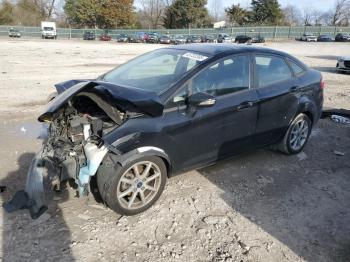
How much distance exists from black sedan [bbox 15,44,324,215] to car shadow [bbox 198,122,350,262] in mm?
405

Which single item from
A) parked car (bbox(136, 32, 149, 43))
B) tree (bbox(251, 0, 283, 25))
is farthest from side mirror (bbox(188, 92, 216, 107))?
tree (bbox(251, 0, 283, 25))

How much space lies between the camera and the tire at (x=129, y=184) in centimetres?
358

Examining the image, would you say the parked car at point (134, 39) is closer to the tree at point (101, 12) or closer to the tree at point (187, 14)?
the tree at point (101, 12)

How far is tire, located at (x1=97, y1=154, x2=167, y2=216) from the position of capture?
358cm

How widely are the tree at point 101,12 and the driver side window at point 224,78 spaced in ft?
219

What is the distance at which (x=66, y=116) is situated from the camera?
3.74 metres

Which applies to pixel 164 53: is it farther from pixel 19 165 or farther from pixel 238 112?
pixel 19 165

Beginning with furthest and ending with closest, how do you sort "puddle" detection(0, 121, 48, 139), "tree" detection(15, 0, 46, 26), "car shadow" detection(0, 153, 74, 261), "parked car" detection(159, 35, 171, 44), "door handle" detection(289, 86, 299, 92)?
"tree" detection(15, 0, 46, 26), "parked car" detection(159, 35, 171, 44), "puddle" detection(0, 121, 48, 139), "door handle" detection(289, 86, 299, 92), "car shadow" detection(0, 153, 74, 261)

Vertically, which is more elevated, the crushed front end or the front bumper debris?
the crushed front end

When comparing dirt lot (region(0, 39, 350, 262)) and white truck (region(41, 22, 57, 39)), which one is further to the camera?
white truck (region(41, 22, 57, 39))

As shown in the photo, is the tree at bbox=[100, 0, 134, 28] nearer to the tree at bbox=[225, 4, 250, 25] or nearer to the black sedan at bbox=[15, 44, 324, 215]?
the tree at bbox=[225, 4, 250, 25]

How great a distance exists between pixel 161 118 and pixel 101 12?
6799cm

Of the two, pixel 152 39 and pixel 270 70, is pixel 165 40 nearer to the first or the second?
pixel 152 39

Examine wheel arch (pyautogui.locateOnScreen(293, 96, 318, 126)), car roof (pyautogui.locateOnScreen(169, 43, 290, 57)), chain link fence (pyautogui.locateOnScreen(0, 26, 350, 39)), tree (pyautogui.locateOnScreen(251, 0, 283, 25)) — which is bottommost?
wheel arch (pyautogui.locateOnScreen(293, 96, 318, 126))
